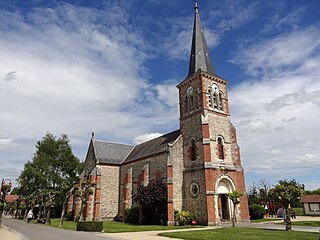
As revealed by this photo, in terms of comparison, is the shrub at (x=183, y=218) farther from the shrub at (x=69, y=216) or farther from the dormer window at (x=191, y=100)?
the shrub at (x=69, y=216)

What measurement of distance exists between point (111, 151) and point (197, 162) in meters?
18.2

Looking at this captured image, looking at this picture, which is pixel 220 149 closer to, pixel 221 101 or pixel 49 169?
pixel 221 101

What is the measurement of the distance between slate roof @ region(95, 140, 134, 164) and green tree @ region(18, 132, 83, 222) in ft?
31.3

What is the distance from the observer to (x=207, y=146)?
2656 cm

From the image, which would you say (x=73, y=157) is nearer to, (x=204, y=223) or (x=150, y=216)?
(x=150, y=216)

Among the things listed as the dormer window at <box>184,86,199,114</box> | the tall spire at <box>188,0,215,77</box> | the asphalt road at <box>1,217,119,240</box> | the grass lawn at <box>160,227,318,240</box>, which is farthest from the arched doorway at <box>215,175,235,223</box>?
the asphalt road at <box>1,217,119,240</box>

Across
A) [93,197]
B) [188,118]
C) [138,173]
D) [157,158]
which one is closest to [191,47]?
[188,118]

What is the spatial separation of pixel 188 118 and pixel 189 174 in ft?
21.7

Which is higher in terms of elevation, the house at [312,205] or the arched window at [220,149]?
the arched window at [220,149]

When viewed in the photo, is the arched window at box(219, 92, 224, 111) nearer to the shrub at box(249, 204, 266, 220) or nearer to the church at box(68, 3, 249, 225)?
the church at box(68, 3, 249, 225)

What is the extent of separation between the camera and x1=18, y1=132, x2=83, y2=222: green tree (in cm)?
4412

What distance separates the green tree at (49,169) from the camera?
44125mm

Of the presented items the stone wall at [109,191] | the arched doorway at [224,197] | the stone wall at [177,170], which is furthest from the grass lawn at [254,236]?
the stone wall at [109,191]

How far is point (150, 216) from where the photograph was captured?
28.5 meters
